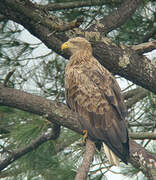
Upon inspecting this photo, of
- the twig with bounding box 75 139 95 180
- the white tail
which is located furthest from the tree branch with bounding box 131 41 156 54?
the twig with bounding box 75 139 95 180

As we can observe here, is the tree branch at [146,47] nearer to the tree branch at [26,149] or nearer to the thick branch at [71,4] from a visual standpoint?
the thick branch at [71,4]

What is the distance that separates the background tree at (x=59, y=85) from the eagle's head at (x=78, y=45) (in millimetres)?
56

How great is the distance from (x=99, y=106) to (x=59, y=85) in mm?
914

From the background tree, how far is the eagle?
0.29ft

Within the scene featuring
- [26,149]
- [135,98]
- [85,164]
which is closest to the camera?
[85,164]

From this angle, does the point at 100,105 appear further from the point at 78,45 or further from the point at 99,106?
the point at 78,45

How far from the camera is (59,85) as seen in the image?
4.21 meters

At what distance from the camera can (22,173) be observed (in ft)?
13.0

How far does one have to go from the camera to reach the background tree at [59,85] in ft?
10.6

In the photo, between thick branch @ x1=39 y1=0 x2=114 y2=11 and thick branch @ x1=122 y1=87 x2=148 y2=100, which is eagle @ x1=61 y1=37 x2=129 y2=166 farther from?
thick branch @ x1=122 y1=87 x2=148 y2=100

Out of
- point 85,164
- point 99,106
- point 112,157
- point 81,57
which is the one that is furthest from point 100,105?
point 85,164

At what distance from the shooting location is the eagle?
10.7 ft

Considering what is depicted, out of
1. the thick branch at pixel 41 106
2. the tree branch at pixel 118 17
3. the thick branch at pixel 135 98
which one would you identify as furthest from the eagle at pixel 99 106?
the thick branch at pixel 135 98

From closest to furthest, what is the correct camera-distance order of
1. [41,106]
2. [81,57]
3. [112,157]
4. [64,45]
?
[41,106], [112,157], [64,45], [81,57]
